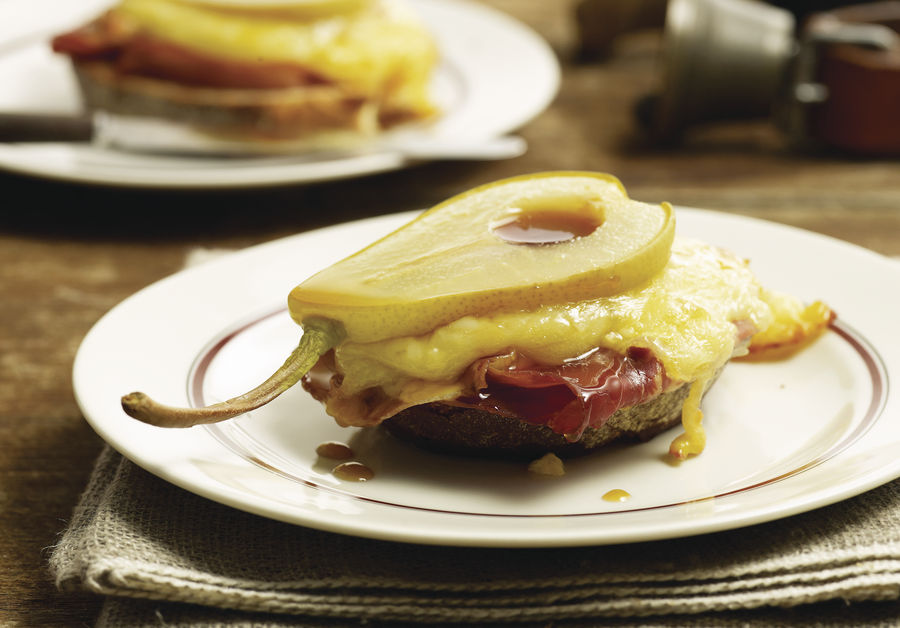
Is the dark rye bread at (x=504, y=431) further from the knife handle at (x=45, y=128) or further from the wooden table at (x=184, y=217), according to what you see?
the knife handle at (x=45, y=128)

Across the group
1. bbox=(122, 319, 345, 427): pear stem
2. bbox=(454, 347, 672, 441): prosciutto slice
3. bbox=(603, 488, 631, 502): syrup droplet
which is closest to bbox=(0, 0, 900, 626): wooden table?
bbox=(122, 319, 345, 427): pear stem

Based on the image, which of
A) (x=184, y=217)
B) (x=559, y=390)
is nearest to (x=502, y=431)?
(x=559, y=390)

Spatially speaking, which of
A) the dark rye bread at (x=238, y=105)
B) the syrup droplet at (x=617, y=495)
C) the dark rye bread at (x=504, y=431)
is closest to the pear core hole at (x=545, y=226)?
the dark rye bread at (x=504, y=431)

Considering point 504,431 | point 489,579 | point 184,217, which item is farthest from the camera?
point 184,217

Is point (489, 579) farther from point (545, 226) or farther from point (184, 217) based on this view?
point (184, 217)

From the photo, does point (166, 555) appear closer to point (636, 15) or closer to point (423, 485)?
point (423, 485)

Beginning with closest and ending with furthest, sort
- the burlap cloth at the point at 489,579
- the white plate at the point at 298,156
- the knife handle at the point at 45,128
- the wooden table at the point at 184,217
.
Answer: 1. the burlap cloth at the point at 489,579
2. the wooden table at the point at 184,217
3. the white plate at the point at 298,156
4. the knife handle at the point at 45,128

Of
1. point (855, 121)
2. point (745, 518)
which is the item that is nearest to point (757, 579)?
point (745, 518)
